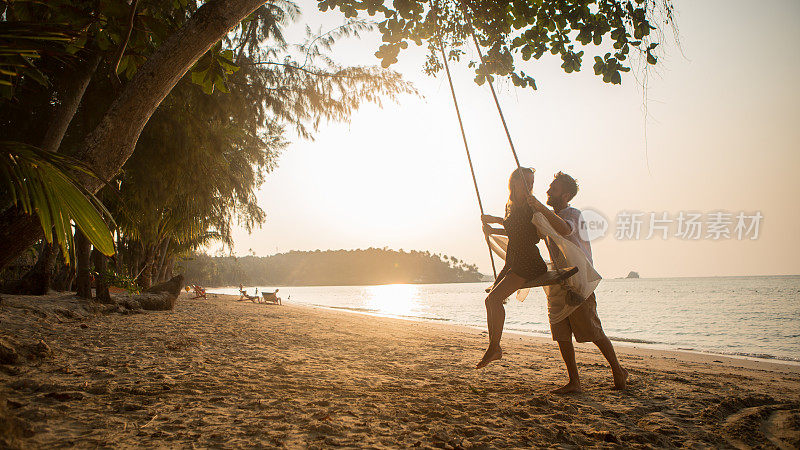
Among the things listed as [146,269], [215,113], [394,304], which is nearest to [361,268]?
[394,304]

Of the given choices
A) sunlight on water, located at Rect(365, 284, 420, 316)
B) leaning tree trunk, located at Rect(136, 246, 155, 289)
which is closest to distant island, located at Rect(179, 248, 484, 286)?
sunlight on water, located at Rect(365, 284, 420, 316)

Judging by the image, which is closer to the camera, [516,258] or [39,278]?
[516,258]

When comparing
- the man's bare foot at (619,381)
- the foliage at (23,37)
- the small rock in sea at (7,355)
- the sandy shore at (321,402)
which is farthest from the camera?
the man's bare foot at (619,381)

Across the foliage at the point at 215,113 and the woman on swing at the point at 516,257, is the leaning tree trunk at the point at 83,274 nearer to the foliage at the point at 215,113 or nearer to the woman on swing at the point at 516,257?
the foliage at the point at 215,113

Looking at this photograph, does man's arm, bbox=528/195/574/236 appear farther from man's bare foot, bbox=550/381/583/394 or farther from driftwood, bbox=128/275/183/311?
driftwood, bbox=128/275/183/311

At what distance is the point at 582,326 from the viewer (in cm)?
371

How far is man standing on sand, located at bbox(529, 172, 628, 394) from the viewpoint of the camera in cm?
367

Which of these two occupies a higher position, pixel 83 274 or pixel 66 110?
pixel 66 110

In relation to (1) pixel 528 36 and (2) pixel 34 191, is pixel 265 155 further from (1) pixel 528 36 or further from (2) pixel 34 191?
(2) pixel 34 191

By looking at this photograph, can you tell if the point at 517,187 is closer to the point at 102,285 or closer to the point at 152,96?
the point at 152,96

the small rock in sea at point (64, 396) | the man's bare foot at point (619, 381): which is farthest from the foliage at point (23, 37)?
the man's bare foot at point (619, 381)

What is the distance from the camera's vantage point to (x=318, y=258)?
17338cm

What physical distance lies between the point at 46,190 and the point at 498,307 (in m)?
3.34

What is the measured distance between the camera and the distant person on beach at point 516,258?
3.74 meters
